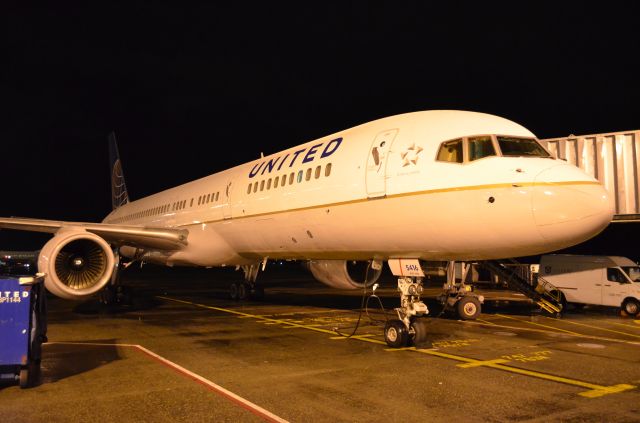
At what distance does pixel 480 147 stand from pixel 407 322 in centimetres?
333

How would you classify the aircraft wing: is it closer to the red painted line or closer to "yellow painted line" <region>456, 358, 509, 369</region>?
the red painted line

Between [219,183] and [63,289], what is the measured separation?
591 cm

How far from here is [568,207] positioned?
722cm

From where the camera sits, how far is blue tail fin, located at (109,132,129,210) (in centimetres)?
3085

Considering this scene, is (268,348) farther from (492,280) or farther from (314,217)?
(492,280)

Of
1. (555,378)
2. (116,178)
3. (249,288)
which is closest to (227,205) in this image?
(249,288)

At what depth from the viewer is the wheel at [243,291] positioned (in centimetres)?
1966

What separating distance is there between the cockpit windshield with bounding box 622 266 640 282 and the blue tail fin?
979 inches

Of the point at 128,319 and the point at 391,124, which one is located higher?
the point at 391,124

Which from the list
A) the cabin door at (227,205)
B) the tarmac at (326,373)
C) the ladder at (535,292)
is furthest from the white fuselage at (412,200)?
the ladder at (535,292)

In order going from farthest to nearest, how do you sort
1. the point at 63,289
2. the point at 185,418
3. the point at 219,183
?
1. the point at 219,183
2. the point at 63,289
3. the point at 185,418

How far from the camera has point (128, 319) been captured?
551 inches

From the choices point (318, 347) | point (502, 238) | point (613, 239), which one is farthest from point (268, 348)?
point (613, 239)

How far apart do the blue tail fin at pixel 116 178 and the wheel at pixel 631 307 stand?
25.0 m
